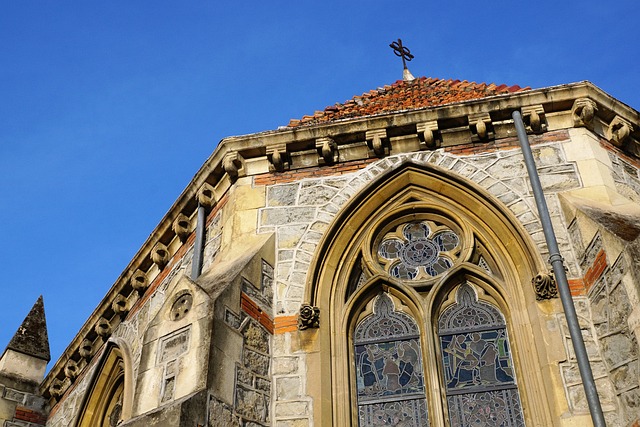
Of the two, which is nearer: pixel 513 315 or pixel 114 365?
pixel 513 315

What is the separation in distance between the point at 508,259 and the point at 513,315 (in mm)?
606

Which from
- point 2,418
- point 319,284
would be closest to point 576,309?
point 319,284

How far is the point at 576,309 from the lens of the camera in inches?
269

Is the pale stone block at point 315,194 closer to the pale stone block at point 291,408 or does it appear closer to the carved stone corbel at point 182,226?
the carved stone corbel at point 182,226

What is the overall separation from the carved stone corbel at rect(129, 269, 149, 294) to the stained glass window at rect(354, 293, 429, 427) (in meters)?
3.83

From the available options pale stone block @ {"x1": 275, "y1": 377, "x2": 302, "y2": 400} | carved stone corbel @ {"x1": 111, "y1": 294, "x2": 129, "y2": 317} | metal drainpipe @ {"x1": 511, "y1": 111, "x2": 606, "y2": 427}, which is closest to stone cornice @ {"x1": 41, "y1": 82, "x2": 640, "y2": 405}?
metal drainpipe @ {"x1": 511, "y1": 111, "x2": 606, "y2": 427}

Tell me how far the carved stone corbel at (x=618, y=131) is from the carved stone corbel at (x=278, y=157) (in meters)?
3.57

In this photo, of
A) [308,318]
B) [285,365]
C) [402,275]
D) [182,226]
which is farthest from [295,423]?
[182,226]

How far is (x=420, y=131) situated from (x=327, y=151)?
1.04 m

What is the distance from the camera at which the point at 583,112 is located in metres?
8.37

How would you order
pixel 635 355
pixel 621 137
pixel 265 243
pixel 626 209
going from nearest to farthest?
pixel 635 355, pixel 626 209, pixel 265 243, pixel 621 137

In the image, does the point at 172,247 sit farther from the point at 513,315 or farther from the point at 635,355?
the point at 635,355

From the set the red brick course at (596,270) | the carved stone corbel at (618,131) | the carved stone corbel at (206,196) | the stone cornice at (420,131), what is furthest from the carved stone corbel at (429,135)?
the carved stone corbel at (206,196)

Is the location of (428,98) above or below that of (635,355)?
above
